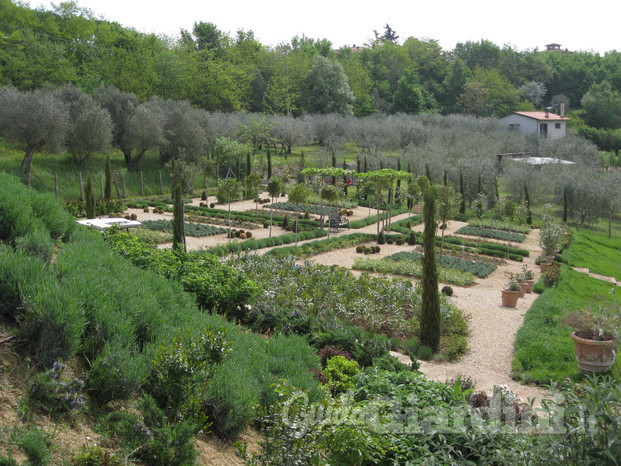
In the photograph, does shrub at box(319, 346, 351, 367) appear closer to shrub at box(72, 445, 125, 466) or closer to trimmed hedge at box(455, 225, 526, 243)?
shrub at box(72, 445, 125, 466)

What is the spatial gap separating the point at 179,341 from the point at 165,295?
2407 mm

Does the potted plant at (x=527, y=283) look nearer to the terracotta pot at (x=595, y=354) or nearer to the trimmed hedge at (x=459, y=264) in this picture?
the trimmed hedge at (x=459, y=264)

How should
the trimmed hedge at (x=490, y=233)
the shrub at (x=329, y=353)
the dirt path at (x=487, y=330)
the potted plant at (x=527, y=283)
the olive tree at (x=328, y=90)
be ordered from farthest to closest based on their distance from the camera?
the olive tree at (x=328, y=90)
the trimmed hedge at (x=490, y=233)
the potted plant at (x=527, y=283)
the dirt path at (x=487, y=330)
the shrub at (x=329, y=353)

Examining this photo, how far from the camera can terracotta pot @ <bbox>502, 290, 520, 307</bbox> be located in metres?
15.8

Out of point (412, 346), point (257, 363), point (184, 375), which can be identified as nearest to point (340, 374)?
point (257, 363)

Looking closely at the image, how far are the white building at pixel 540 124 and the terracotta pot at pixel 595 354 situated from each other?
54006 mm

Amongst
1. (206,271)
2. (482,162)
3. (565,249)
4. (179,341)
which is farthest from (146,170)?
(179,341)

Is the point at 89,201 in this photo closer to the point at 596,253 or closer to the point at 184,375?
the point at 184,375

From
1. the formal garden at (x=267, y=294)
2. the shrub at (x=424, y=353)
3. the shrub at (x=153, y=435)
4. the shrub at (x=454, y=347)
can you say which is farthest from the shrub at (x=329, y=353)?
the shrub at (x=153, y=435)

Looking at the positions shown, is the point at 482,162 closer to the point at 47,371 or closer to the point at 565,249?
the point at 565,249

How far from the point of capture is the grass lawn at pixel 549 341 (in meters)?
10.4

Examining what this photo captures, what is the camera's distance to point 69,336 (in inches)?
195

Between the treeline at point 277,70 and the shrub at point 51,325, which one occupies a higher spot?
the treeline at point 277,70

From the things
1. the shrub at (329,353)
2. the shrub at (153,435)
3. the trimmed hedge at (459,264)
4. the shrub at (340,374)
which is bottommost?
the trimmed hedge at (459,264)
